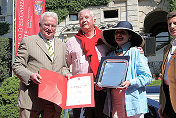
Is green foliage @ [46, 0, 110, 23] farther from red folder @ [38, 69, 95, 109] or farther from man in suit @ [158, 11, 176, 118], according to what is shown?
red folder @ [38, 69, 95, 109]

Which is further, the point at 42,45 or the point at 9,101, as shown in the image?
the point at 9,101

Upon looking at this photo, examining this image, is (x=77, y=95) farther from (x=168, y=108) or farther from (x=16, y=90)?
(x=16, y=90)

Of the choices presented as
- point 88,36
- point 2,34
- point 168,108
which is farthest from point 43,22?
point 2,34

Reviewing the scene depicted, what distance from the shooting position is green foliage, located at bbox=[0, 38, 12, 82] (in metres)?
15.4

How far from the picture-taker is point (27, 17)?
11461 millimetres

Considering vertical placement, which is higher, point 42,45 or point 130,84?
point 42,45

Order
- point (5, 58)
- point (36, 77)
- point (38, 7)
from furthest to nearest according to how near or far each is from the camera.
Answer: point (5, 58) → point (38, 7) → point (36, 77)

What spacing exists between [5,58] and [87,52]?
14.1 metres

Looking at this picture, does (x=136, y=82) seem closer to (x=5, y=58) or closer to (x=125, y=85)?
(x=125, y=85)

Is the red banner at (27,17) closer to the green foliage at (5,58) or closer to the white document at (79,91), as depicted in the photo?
the green foliage at (5,58)

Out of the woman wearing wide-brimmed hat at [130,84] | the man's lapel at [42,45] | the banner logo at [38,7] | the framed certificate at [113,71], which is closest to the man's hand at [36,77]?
the man's lapel at [42,45]

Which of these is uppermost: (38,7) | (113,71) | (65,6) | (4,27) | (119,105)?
(65,6)

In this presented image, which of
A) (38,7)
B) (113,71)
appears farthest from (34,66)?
(38,7)

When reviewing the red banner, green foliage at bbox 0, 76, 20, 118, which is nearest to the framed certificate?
green foliage at bbox 0, 76, 20, 118
